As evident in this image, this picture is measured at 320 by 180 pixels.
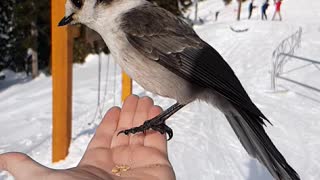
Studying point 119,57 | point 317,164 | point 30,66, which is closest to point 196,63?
point 119,57

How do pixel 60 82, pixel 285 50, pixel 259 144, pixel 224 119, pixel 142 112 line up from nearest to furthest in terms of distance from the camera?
pixel 259 144 → pixel 142 112 → pixel 60 82 → pixel 224 119 → pixel 285 50

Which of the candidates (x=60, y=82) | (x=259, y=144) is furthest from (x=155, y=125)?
(x=60, y=82)

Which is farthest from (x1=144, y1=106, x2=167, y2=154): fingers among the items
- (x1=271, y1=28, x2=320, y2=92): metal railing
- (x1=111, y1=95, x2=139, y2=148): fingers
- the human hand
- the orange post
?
(x1=271, y1=28, x2=320, y2=92): metal railing

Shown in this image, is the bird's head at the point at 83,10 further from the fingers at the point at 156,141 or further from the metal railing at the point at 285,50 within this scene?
the metal railing at the point at 285,50

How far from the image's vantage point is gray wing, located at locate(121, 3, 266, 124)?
2.09 m

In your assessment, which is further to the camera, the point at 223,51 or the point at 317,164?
the point at 223,51

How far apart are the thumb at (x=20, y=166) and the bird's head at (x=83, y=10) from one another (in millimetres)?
780

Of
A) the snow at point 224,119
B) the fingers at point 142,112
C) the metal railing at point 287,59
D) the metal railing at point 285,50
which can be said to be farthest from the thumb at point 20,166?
the metal railing at point 285,50

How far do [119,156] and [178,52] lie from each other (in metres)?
0.67

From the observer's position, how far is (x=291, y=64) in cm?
930

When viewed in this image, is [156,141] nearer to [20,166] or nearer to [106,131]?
[106,131]

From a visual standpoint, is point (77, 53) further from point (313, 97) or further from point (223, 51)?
point (313, 97)

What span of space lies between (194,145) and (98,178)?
315cm

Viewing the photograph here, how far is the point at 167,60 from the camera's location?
2.09 m
